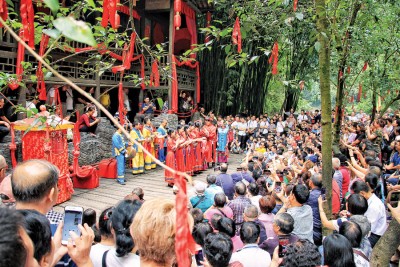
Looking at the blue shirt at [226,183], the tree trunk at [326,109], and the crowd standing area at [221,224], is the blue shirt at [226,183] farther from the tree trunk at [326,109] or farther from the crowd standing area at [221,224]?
the tree trunk at [326,109]

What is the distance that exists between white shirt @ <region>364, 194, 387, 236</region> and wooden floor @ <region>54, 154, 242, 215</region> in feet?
9.34

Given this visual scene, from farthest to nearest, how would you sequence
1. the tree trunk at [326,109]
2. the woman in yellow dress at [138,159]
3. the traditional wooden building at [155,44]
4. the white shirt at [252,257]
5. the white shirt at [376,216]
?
the traditional wooden building at [155,44]
the woman in yellow dress at [138,159]
the white shirt at [376,216]
the tree trunk at [326,109]
the white shirt at [252,257]

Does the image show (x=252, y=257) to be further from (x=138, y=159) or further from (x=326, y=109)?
(x=138, y=159)

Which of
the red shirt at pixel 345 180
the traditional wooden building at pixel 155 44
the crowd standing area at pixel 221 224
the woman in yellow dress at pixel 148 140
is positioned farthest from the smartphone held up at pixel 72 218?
the traditional wooden building at pixel 155 44

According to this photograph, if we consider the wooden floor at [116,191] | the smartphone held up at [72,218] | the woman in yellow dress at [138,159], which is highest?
the smartphone held up at [72,218]

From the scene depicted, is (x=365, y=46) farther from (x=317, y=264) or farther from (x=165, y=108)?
(x=165, y=108)

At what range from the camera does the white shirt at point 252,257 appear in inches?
109

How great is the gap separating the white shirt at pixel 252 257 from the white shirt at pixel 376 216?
1.61 m

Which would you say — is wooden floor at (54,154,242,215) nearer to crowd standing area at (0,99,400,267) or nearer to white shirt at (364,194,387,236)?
crowd standing area at (0,99,400,267)

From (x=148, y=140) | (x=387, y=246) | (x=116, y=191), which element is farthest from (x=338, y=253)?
(x=148, y=140)

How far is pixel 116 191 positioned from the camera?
7.96 metres

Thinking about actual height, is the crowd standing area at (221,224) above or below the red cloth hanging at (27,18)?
below

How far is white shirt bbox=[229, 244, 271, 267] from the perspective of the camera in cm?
278

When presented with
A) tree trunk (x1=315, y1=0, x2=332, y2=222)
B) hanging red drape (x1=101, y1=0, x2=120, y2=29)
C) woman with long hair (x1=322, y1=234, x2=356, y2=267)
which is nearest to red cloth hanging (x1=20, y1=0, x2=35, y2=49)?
hanging red drape (x1=101, y1=0, x2=120, y2=29)
